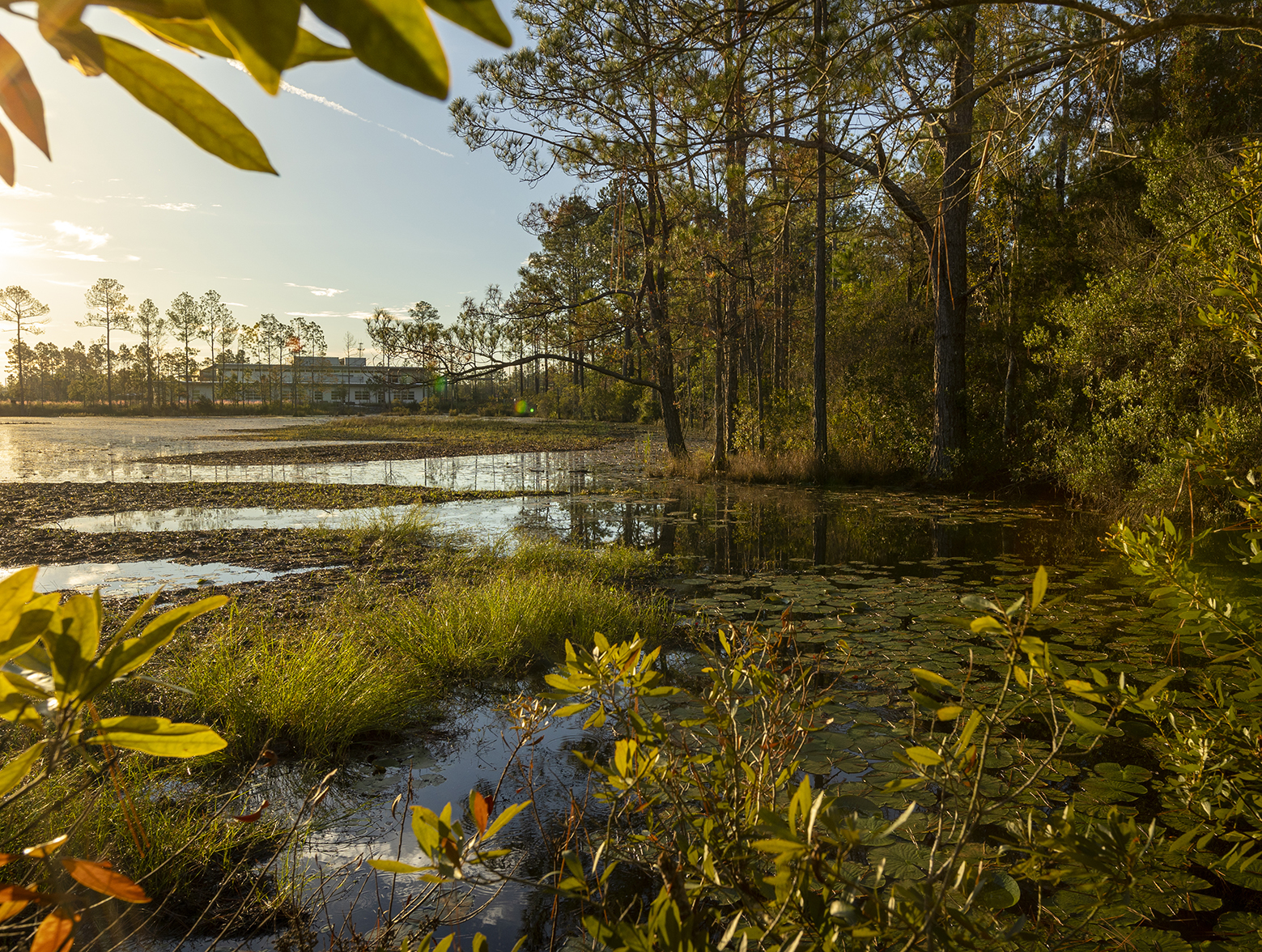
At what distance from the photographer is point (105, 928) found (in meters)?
1.86

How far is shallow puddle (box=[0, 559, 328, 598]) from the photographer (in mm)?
5840

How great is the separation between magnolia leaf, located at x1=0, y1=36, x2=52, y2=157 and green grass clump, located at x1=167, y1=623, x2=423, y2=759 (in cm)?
307

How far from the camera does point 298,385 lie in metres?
59.8

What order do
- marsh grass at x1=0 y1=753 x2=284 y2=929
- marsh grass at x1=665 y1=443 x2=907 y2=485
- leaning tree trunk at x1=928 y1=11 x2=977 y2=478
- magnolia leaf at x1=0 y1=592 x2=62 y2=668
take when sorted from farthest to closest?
marsh grass at x1=665 y1=443 x2=907 y2=485, leaning tree trunk at x1=928 y1=11 x2=977 y2=478, marsh grass at x1=0 y1=753 x2=284 y2=929, magnolia leaf at x1=0 y1=592 x2=62 y2=668

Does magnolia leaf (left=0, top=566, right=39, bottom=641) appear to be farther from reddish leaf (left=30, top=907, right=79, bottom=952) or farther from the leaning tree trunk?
the leaning tree trunk

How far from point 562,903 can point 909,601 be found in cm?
389

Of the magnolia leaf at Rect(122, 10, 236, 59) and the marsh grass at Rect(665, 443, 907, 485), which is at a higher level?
the magnolia leaf at Rect(122, 10, 236, 59)

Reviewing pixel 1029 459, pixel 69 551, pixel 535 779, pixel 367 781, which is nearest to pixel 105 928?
pixel 367 781

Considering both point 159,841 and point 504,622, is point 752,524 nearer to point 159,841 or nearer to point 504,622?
point 504,622

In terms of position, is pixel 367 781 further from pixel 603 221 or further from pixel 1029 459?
pixel 603 221

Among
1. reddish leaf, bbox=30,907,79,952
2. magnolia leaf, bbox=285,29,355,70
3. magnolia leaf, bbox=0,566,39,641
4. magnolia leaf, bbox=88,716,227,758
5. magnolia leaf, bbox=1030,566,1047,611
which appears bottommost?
reddish leaf, bbox=30,907,79,952

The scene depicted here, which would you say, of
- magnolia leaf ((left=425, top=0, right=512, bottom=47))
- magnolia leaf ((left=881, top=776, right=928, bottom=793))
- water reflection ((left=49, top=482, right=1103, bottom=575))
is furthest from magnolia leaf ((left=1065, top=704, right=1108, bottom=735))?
water reflection ((left=49, top=482, right=1103, bottom=575))

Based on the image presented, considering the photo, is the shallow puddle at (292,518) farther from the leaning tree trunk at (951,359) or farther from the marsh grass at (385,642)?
the leaning tree trunk at (951,359)

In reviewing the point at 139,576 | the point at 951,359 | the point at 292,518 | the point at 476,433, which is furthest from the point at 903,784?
the point at 476,433
